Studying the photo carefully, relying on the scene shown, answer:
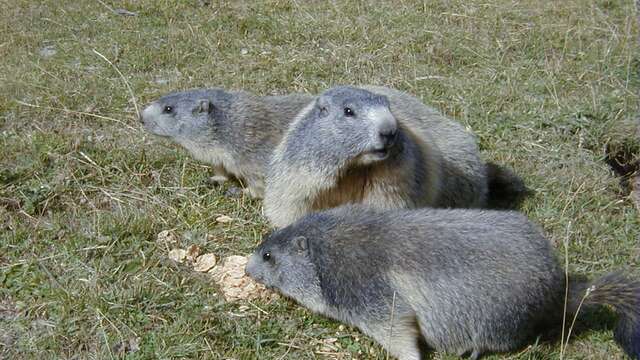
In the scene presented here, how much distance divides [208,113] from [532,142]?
309cm

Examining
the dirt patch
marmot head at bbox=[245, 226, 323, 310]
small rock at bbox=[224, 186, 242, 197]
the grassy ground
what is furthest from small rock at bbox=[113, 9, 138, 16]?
the dirt patch

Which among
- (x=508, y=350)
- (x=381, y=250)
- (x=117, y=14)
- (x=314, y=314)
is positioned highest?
(x=381, y=250)

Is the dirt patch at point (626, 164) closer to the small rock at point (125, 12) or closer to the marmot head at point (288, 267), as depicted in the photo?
the marmot head at point (288, 267)

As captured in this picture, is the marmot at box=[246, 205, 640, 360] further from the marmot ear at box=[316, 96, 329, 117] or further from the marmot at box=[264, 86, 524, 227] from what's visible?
the marmot ear at box=[316, 96, 329, 117]

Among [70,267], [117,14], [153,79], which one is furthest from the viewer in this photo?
[117,14]

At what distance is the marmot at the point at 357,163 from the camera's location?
4621 mm

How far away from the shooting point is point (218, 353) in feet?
14.1

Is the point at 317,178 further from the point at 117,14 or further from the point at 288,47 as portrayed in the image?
the point at 117,14

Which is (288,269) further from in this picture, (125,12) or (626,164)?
(125,12)

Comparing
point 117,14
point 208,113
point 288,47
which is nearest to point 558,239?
point 208,113

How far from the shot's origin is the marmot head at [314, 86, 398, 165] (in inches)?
178

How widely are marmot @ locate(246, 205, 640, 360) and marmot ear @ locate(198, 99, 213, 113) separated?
2.21 metres

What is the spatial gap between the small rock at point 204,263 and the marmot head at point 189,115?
1477 mm

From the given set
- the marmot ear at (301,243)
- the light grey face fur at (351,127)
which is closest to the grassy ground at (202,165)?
the marmot ear at (301,243)
